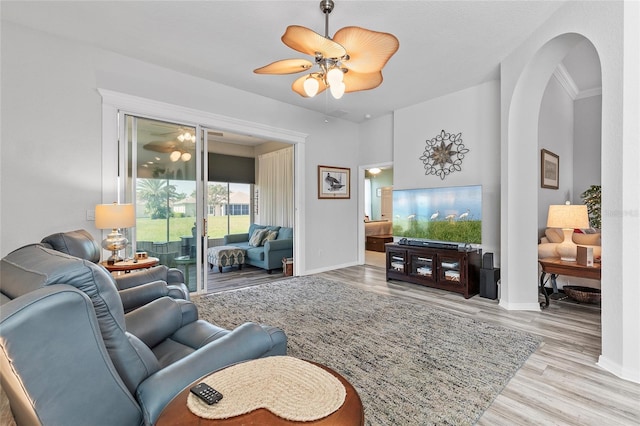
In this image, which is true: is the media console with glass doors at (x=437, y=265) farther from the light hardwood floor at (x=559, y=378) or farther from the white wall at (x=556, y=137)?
the white wall at (x=556, y=137)

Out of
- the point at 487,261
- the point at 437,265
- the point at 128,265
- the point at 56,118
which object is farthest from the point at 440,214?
the point at 56,118

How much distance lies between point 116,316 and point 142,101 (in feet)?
11.3

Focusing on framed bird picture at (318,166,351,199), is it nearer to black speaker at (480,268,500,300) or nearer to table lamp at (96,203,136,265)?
black speaker at (480,268,500,300)

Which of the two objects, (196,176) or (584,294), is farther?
(196,176)

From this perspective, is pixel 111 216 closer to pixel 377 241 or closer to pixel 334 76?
pixel 334 76

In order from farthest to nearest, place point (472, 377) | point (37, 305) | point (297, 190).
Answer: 1. point (297, 190)
2. point (472, 377)
3. point (37, 305)

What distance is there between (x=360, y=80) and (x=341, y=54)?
502 mm

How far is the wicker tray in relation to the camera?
3.52 meters

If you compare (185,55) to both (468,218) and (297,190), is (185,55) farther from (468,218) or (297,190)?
(468,218)

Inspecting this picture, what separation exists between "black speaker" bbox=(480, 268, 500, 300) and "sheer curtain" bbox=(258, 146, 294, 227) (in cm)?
370

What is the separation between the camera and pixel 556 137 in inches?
181

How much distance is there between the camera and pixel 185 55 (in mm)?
3436

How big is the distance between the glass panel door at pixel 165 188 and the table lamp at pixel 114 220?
57 centimetres

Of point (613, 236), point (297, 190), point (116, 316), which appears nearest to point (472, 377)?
point (613, 236)
